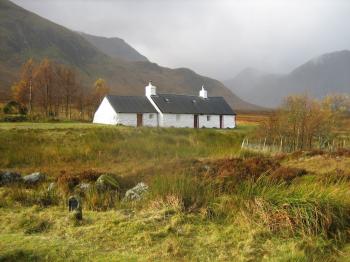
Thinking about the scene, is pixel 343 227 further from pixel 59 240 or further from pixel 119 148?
pixel 119 148

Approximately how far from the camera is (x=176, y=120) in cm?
5281

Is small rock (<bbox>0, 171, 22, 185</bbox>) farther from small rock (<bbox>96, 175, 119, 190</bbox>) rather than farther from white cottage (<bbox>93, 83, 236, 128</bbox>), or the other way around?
white cottage (<bbox>93, 83, 236, 128</bbox>)

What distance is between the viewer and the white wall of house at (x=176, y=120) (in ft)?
169

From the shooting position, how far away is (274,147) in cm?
2930

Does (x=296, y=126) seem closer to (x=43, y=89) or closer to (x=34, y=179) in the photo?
(x=34, y=179)

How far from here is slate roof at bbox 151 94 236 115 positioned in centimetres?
5294

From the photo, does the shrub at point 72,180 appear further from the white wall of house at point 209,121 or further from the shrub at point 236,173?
the white wall of house at point 209,121

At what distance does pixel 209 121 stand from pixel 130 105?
11.5 meters

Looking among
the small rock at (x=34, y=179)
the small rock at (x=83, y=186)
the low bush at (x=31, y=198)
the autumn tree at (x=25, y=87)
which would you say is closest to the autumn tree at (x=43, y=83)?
the autumn tree at (x=25, y=87)

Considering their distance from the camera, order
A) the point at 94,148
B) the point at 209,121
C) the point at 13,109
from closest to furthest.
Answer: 1. the point at 94,148
2. the point at 13,109
3. the point at 209,121

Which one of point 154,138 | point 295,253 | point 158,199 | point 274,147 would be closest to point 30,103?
point 154,138

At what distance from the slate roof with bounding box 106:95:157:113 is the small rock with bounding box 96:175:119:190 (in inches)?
1308

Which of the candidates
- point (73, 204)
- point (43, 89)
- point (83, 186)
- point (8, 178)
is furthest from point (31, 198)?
point (43, 89)

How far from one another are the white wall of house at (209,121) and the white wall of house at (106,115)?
1210 centimetres
